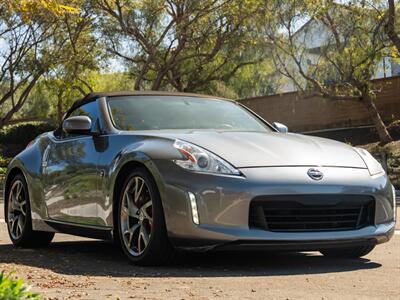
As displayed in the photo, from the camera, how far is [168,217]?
5.22m

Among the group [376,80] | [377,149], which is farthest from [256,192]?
[376,80]

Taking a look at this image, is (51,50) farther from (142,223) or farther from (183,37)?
(142,223)

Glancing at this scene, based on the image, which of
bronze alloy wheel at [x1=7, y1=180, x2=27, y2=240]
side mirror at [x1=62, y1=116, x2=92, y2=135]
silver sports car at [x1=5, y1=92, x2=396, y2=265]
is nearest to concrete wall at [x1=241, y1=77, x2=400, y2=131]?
bronze alloy wheel at [x1=7, y1=180, x2=27, y2=240]

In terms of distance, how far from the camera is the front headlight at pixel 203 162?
5.21 meters

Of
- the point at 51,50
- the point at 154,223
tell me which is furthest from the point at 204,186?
the point at 51,50

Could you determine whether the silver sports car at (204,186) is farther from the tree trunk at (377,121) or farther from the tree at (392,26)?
the tree trunk at (377,121)

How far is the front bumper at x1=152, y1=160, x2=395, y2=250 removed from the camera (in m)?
5.11

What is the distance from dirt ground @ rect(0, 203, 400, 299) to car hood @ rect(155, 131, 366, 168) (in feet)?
2.74

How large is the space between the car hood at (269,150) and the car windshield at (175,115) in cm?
50

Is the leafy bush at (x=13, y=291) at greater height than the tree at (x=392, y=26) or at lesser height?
lesser

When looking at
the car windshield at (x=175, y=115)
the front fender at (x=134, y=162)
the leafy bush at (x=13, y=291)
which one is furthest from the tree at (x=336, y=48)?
the leafy bush at (x=13, y=291)

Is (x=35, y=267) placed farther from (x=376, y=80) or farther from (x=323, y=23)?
(x=376, y=80)

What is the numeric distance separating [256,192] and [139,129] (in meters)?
1.46

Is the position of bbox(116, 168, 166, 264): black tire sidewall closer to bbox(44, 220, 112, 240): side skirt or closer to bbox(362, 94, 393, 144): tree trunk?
bbox(44, 220, 112, 240): side skirt
